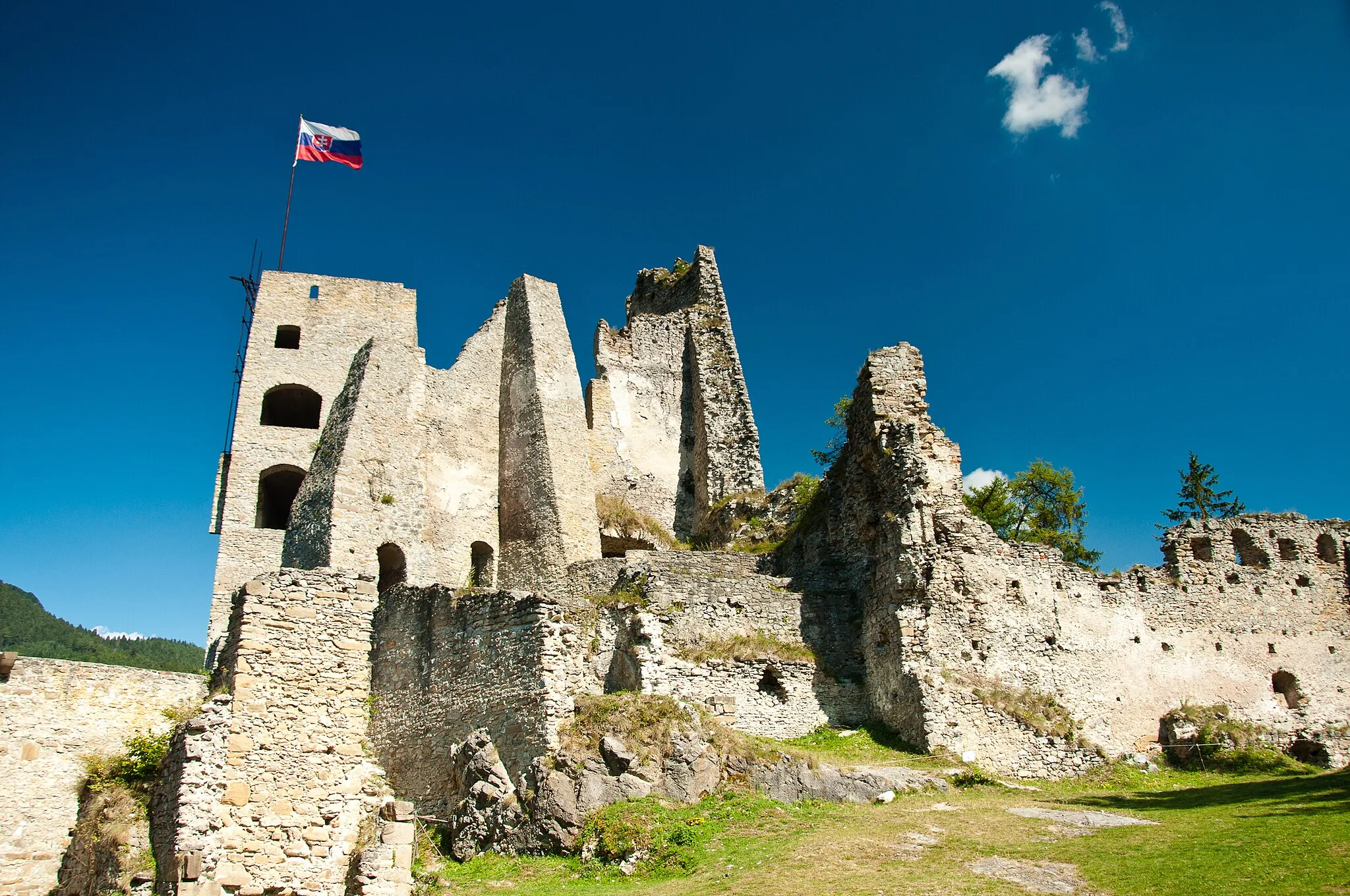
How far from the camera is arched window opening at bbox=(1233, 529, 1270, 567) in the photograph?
28.6 meters

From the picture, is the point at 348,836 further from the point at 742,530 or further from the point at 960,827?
the point at 742,530

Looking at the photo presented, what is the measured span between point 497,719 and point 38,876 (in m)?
8.28

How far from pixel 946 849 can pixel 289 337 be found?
28.9m

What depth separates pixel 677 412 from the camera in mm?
36594

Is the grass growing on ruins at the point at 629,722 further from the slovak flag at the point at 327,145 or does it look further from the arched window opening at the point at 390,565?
the slovak flag at the point at 327,145

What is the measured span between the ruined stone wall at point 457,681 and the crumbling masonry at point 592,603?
6 cm

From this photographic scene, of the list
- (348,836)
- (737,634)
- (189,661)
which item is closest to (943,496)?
(737,634)

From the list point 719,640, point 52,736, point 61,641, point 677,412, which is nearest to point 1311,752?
point 719,640

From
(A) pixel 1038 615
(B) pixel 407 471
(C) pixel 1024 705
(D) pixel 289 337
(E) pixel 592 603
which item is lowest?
(C) pixel 1024 705

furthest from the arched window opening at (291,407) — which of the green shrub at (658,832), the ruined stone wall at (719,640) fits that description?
the green shrub at (658,832)

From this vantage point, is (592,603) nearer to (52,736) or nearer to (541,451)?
(541,451)

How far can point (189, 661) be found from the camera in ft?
219

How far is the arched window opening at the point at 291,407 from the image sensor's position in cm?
3450

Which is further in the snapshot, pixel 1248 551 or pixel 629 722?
pixel 1248 551
